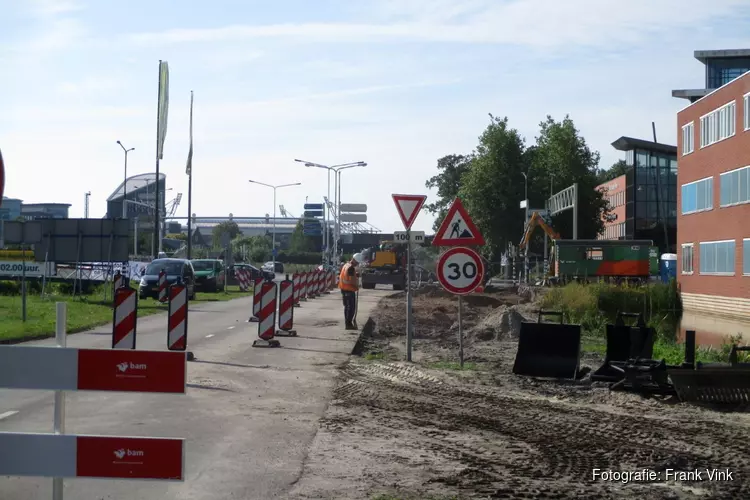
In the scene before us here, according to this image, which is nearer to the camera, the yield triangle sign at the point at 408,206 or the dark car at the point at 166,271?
the yield triangle sign at the point at 408,206

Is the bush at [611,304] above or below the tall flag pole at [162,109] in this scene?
below

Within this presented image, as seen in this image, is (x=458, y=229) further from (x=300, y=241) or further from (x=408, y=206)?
(x=300, y=241)

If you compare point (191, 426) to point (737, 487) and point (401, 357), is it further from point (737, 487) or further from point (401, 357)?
point (401, 357)

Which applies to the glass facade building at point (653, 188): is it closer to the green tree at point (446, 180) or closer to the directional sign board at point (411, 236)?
the green tree at point (446, 180)

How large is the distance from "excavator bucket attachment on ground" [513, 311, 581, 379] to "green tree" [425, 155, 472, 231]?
86826 millimetres

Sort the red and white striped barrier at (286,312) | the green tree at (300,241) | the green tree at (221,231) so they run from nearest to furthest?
1. the red and white striped barrier at (286,312)
2. the green tree at (221,231)
3. the green tree at (300,241)

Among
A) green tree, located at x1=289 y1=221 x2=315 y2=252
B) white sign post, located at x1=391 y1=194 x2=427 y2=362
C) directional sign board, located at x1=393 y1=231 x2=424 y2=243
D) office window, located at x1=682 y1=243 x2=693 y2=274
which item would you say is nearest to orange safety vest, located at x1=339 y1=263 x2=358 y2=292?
directional sign board, located at x1=393 y1=231 x2=424 y2=243

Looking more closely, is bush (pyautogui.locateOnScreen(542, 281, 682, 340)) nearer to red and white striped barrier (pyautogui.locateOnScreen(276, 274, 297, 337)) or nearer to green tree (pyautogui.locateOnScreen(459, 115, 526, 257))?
red and white striped barrier (pyautogui.locateOnScreen(276, 274, 297, 337))

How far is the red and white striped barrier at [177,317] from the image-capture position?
49.2ft

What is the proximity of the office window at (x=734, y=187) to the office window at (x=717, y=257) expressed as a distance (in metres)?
2.00

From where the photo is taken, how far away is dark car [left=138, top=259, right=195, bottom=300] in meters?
37.3

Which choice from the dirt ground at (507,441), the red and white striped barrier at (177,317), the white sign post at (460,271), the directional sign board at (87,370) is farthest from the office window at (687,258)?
the directional sign board at (87,370)

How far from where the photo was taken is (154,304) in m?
34.6

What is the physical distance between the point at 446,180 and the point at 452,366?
9261 centimetres
